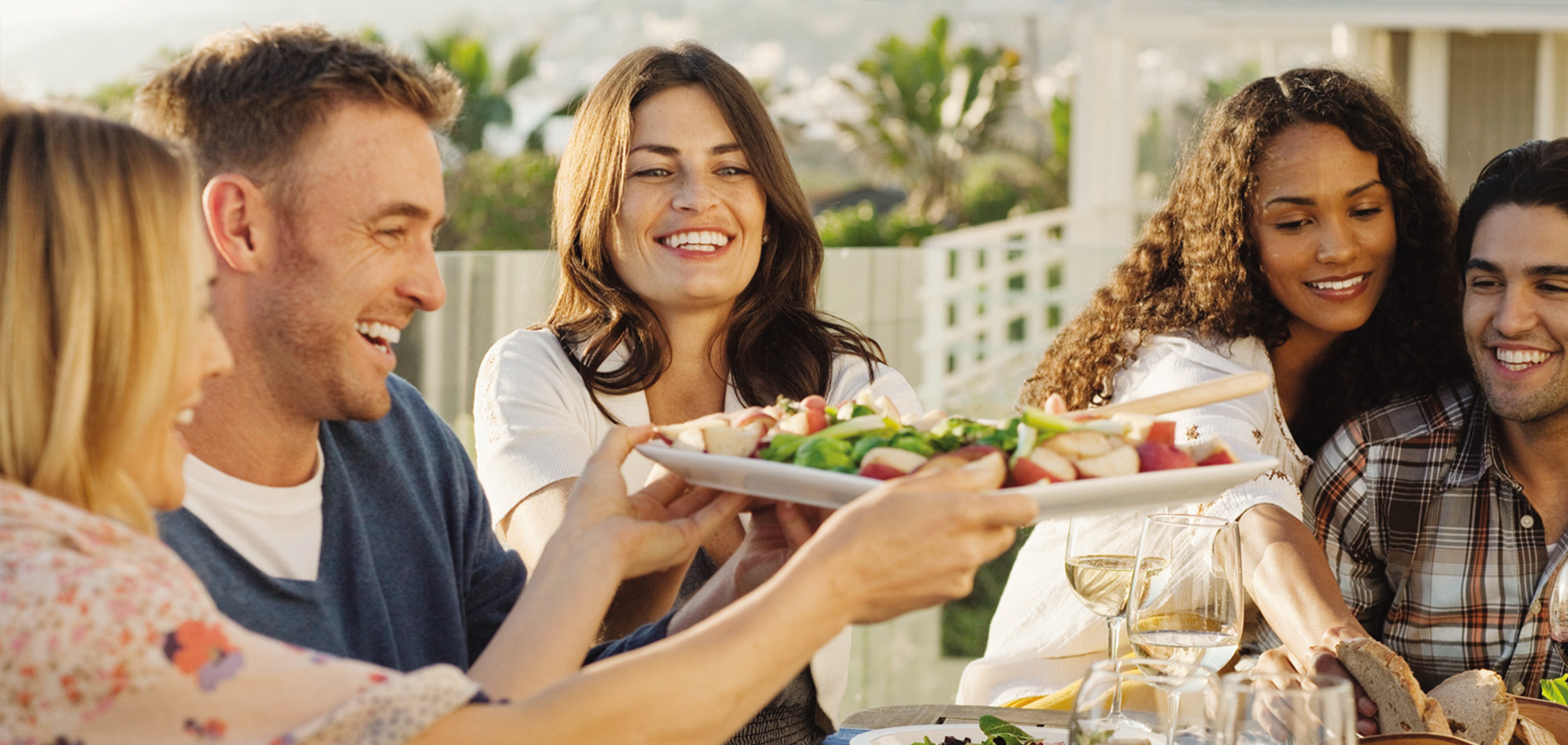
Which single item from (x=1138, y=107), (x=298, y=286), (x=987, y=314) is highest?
(x=1138, y=107)

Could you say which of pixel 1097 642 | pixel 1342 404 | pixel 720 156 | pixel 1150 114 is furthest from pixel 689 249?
pixel 1150 114

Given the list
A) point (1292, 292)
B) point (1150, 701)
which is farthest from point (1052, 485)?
point (1292, 292)

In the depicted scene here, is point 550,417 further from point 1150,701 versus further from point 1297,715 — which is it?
point 1297,715

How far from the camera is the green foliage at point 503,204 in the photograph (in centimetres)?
2512

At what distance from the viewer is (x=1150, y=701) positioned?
1.77 metres

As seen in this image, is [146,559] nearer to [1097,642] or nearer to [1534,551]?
[1097,642]

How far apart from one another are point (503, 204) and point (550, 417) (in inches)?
892

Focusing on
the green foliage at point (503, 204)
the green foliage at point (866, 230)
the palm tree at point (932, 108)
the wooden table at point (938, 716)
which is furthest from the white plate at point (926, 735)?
the palm tree at point (932, 108)

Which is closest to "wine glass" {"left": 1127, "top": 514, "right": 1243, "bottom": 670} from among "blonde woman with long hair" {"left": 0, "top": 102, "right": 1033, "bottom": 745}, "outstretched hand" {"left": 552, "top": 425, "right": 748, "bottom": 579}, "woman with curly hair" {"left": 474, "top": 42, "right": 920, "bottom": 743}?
"blonde woman with long hair" {"left": 0, "top": 102, "right": 1033, "bottom": 745}

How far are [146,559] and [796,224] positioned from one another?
2248mm

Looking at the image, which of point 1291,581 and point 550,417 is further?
point 550,417

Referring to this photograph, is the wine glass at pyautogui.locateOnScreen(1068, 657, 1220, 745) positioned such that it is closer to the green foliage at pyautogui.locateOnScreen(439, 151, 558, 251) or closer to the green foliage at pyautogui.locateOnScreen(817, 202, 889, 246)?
the green foliage at pyautogui.locateOnScreen(817, 202, 889, 246)

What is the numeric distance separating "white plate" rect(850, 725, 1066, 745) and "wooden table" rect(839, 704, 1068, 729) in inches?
5.3

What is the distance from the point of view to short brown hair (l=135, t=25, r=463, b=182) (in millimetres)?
2107
